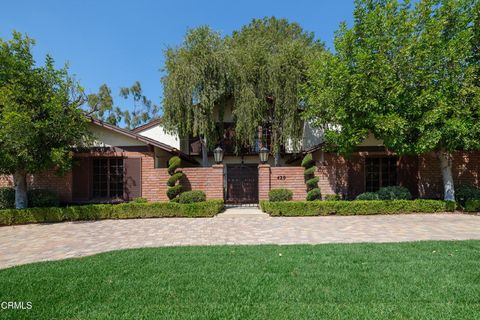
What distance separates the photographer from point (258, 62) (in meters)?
15.4

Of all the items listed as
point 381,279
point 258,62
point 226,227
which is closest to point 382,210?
point 226,227

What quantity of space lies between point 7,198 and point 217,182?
339 inches

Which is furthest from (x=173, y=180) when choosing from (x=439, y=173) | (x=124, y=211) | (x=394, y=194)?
(x=439, y=173)

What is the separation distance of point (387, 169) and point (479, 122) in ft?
14.4

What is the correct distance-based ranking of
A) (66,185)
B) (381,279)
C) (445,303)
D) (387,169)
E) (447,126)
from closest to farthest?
(445,303)
(381,279)
(447,126)
(66,185)
(387,169)

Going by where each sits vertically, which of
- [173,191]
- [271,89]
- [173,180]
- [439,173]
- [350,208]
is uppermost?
[271,89]

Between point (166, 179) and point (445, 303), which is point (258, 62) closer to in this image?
point (166, 179)

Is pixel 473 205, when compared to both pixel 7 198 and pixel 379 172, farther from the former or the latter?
pixel 7 198

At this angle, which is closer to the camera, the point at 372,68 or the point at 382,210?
the point at 372,68

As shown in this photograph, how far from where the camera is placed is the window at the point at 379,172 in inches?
524

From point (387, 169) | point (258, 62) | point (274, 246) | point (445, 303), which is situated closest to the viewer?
point (445, 303)

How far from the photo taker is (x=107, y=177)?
12.7m

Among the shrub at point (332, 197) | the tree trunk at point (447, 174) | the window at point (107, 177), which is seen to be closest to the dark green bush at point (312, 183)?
the shrub at point (332, 197)

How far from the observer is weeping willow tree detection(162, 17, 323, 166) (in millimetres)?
14258
